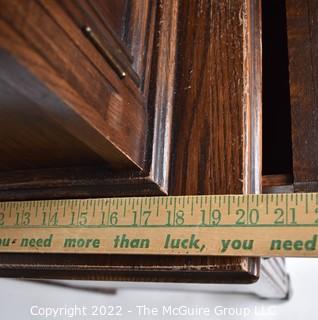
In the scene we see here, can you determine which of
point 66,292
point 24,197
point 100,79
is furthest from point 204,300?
point 100,79

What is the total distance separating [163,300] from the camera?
1114mm

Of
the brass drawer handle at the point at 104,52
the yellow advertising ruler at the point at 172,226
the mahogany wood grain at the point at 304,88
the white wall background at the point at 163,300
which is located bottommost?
the yellow advertising ruler at the point at 172,226

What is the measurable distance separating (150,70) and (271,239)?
210mm

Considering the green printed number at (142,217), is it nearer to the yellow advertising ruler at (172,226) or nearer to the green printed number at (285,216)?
the yellow advertising ruler at (172,226)

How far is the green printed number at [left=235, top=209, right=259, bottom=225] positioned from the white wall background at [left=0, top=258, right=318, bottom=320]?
1.95ft

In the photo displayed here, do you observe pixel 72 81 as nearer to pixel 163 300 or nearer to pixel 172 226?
pixel 172 226

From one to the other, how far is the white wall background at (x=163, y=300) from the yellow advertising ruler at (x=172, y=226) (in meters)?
0.50

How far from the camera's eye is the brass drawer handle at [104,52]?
1.20 feet

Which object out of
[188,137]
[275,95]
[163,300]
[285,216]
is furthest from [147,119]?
[163,300]

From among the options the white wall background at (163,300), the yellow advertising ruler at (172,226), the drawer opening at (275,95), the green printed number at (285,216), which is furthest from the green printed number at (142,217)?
the white wall background at (163,300)

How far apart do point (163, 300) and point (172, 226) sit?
0.72 m

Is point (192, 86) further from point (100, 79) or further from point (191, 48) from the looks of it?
point (100, 79)

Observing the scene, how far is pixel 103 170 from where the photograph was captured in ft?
1.55

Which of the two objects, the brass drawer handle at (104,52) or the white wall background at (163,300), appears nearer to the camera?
the brass drawer handle at (104,52)
